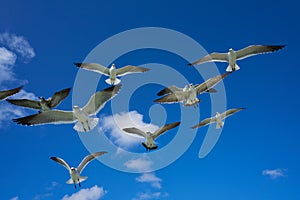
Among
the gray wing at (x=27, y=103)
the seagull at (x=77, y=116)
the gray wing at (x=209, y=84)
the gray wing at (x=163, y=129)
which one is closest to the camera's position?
the seagull at (x=77, y=116)

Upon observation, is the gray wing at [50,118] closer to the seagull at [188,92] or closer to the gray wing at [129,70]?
the gray wing at [129,70]

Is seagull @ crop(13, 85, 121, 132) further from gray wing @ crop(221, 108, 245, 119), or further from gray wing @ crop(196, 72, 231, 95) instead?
gray wing @ crop(221, 108, 245, 119)

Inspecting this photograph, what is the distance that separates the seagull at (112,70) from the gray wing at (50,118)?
7.81ft

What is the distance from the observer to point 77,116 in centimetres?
1706

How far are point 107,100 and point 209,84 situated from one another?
4252 mm

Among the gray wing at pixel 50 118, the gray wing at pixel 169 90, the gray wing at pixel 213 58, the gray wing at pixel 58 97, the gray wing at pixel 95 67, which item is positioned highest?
the gray wing at pixel 95 67

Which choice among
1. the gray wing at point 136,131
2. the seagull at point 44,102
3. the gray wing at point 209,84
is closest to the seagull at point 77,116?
the seagull at point 44,102

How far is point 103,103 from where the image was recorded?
1644cm

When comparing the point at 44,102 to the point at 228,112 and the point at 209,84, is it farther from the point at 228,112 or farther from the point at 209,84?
the point at 228,112

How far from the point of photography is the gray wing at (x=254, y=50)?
18750 mm

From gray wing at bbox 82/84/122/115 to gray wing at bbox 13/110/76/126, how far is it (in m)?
0.70

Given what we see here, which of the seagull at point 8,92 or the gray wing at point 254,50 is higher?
the seagull at point 8,92

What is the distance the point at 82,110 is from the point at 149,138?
3.25 m

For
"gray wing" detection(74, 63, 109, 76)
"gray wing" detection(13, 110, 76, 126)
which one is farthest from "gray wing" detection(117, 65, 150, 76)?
"gray wing" detection(13, 110, 76, 126)
